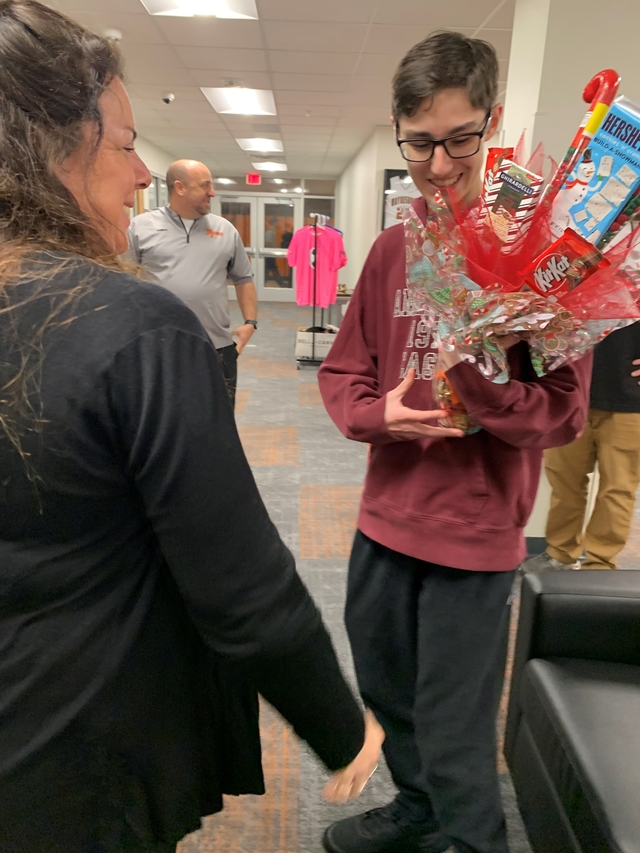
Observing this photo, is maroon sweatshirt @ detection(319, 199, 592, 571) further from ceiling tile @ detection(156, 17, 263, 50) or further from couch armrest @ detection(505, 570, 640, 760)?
ceiling tile @ detection(156, 17, 263, 50)

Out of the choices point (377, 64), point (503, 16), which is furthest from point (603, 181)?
point (377, 64)

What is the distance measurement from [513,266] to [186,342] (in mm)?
547

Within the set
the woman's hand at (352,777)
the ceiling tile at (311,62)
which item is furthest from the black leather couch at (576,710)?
the ceiling tile at (311,62)

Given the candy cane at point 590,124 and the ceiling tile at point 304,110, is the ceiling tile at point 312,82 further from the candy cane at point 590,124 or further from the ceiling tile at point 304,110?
the candy cane at point 590,124

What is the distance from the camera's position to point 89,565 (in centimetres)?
56

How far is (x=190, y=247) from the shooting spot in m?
2.85

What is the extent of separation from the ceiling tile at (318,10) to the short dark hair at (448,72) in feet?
10.5

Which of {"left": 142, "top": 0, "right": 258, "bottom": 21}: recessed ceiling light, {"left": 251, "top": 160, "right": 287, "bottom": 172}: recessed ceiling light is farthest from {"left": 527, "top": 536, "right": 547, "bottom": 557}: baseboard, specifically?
{"left": 251, "top": 160, "right": 287, "bottom": 172}: recessed ceiling light

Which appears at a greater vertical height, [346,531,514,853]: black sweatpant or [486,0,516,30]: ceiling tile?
[486,0,516,30]: ceiling tile

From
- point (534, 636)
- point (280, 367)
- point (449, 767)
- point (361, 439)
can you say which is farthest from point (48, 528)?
point (280, 367)

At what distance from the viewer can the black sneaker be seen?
4.23 ft

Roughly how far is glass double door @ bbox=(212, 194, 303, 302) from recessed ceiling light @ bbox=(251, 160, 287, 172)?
124cm

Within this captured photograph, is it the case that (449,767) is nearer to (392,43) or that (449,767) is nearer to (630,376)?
(630,376)

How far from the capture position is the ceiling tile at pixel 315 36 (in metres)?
4.02
